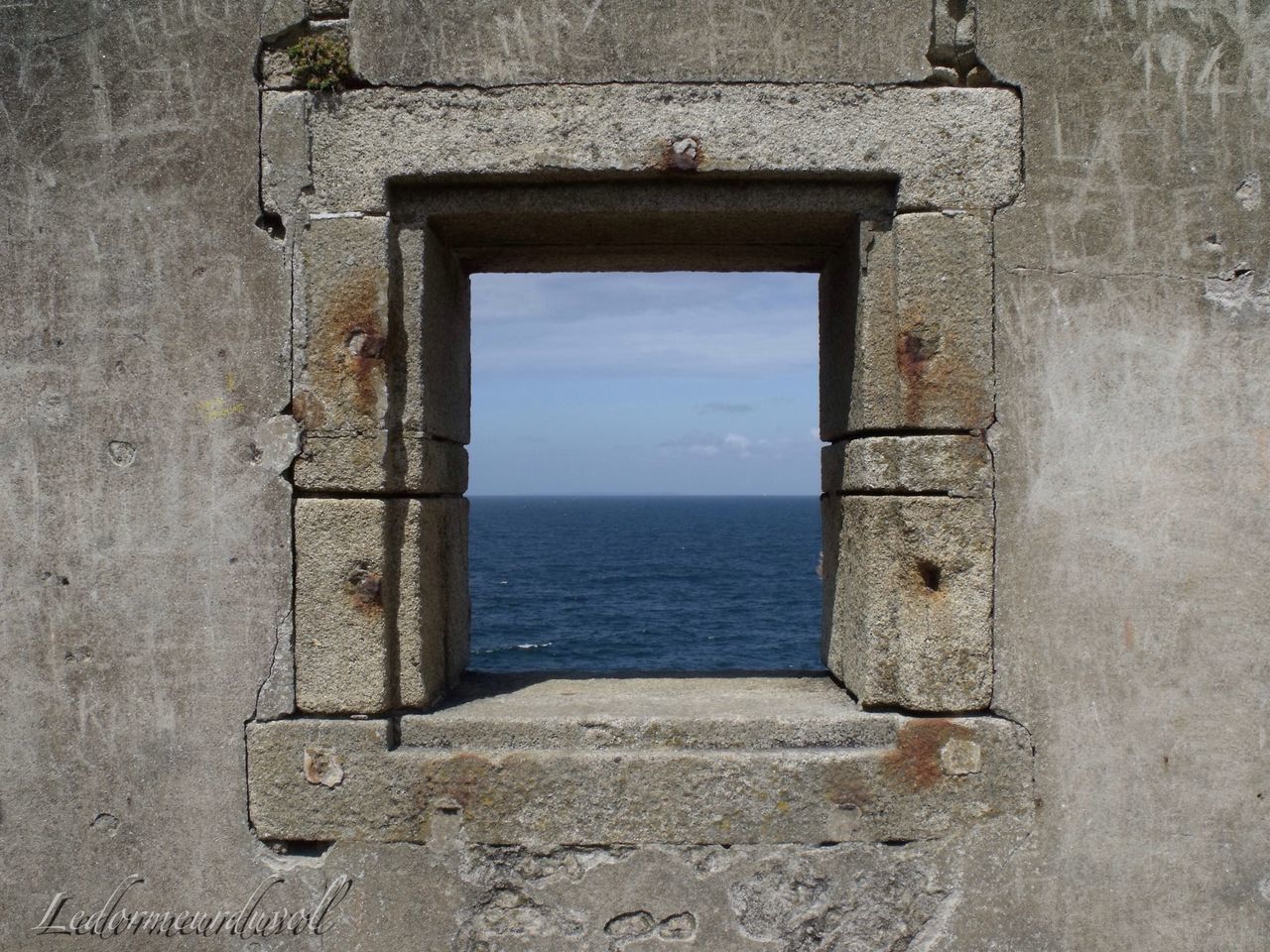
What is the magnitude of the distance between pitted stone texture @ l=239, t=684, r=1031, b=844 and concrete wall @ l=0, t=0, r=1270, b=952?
78 millimetres

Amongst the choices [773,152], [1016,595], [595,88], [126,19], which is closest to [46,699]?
[126,19]

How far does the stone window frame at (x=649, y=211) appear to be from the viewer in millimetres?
3127

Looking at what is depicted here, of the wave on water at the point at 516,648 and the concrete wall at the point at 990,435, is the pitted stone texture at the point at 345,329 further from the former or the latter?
the wave on water at the point at 516,648

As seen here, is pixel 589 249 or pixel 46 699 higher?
pixel 589 249

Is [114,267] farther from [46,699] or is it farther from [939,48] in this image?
[939,48]

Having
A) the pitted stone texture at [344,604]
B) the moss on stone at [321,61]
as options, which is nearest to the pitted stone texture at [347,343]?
the pitted stone texture at [344,604]

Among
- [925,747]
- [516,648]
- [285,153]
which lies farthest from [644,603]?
[285,153]

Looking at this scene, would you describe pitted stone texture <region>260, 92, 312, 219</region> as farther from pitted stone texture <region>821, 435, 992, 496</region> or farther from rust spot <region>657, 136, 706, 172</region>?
pitted stone texture <region>821, 435, 992, 496</region>

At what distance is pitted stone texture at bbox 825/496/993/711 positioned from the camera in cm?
313

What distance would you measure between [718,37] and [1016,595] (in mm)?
1888

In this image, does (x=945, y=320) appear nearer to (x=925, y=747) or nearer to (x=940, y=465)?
(x=940, y=465)

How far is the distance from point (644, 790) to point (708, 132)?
1960 millimetres

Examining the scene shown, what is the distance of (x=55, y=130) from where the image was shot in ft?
10.5

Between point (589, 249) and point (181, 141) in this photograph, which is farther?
point (589, 249)
